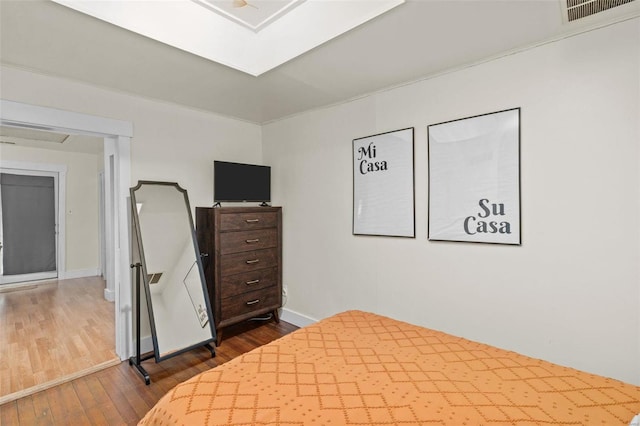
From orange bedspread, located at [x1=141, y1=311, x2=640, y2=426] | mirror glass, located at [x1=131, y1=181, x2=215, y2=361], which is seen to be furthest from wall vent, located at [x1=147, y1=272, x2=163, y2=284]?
orange bedspread, located at [x1=141, y1=311, x2=640, y2=426]

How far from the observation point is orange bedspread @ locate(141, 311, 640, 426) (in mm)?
1086

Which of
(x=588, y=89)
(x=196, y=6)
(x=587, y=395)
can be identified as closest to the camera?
(x=587, y=395)

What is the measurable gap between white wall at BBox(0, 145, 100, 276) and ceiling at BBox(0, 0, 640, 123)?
4.40m

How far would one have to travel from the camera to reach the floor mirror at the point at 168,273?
8.74 feet

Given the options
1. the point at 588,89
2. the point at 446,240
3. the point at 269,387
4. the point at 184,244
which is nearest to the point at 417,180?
the point at 446,240

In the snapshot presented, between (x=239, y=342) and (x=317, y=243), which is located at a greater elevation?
(x=317, y=243)

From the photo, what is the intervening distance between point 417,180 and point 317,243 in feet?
4.21

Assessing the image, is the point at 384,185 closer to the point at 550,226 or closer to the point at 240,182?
the point at 550,226

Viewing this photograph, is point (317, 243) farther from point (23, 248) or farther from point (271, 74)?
point (23, 248)

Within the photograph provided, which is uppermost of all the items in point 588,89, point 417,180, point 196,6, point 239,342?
point 196,6

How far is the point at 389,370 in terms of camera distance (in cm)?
141

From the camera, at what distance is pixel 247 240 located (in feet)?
10.7

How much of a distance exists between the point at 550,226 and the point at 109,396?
3.25m

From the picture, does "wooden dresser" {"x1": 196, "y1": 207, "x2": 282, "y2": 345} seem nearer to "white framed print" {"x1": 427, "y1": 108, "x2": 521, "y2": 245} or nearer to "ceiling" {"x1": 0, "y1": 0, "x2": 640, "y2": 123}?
"ceiling" {"x1": 0, "y1": 0, "x2": 640, "y2": 123}
